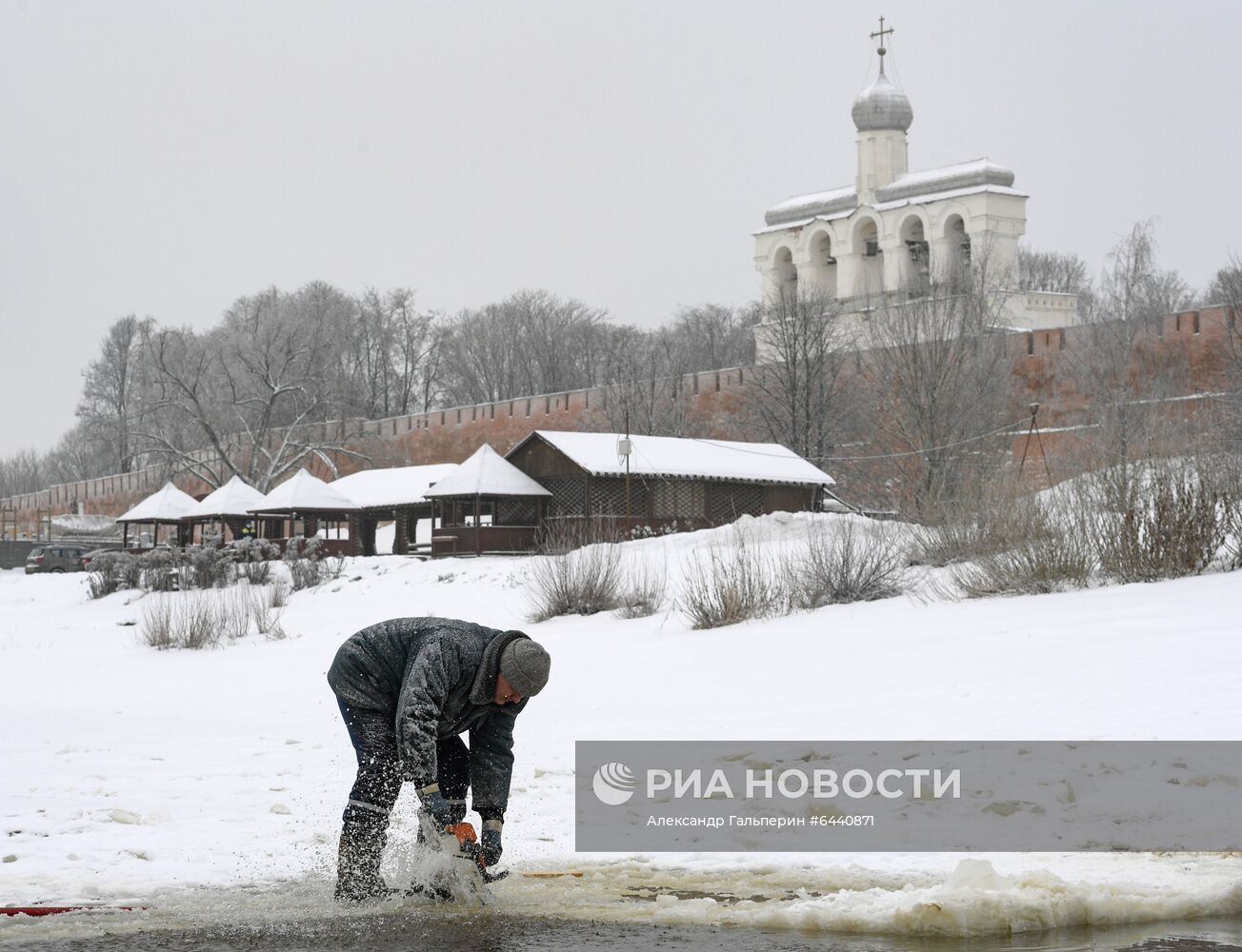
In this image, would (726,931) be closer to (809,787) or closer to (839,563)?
(809,787)

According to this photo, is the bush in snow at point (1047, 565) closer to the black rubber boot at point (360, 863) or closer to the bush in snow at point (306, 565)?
the black rubber boot at point (360, 863)

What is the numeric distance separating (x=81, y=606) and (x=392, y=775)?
31.4m

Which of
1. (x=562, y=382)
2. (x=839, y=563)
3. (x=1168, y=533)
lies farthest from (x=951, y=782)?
(x=562, y=382)

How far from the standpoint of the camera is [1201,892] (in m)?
6.07

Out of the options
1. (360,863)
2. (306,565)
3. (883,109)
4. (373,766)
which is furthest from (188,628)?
(883,109)

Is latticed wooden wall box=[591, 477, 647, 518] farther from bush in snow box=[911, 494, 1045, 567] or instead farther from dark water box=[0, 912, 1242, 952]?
dark water box=[0, 912, 1242, 952]

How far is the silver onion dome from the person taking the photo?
59844mm

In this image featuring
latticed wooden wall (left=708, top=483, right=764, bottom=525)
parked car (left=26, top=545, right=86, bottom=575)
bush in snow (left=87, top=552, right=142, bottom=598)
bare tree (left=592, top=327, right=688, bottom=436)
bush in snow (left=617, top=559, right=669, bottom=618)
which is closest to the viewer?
bush in snow (left=617, top=559, right=669, bottom=618)

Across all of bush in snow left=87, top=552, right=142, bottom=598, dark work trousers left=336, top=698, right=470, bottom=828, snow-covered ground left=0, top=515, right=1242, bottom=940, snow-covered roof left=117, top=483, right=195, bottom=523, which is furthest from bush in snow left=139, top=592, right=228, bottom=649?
snow-covered roof left=117, top=483, right=195, bottom=523

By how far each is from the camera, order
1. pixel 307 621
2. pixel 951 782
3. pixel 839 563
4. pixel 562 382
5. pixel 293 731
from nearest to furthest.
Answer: pixel 951 782, pixel 293 731, pixel 839 563, pixel 307 621, pixel 562 382

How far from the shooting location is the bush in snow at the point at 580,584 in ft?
70.3

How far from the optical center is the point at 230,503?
43.0m

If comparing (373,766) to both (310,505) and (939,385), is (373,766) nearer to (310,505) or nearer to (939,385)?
(310,505)

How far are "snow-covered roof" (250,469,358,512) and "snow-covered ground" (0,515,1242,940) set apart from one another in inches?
668
